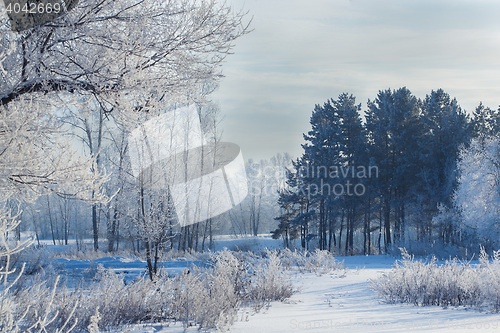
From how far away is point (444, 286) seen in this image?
22.3 feet

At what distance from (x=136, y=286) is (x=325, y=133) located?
2804 centimetres

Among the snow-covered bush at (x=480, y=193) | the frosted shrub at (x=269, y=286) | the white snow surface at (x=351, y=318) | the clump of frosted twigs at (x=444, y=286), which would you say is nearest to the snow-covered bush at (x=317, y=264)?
the white snow surface at (x=351, y=318)

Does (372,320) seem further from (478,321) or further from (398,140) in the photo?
(398,140)

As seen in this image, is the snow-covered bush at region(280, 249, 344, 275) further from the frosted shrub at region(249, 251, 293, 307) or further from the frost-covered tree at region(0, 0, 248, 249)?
the frost-covered tree at region(0, 0, 248, 249)

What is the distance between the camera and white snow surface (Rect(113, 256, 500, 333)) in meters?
4.89

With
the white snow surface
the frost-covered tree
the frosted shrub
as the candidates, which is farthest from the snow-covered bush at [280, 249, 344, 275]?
the frost-covered tree

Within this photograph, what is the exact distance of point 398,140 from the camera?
3052 centimetres
